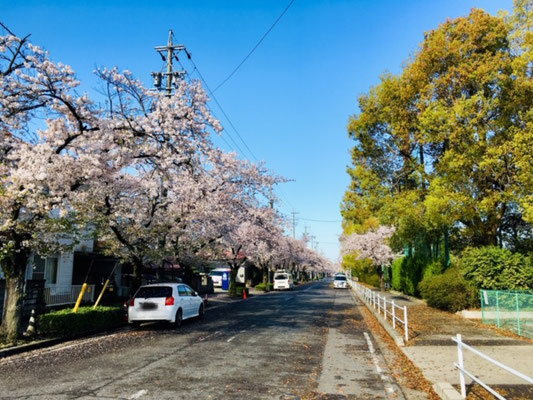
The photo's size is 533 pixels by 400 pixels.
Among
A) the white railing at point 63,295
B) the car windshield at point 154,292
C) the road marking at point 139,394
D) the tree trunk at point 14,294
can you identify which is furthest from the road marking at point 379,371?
the white railing at point 63,295

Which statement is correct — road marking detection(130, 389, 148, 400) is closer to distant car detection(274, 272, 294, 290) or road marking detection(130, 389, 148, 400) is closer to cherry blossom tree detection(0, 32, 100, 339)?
cherry blossom tree detection(0, 32, 100, 339)

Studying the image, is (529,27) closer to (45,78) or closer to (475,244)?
(475,244)

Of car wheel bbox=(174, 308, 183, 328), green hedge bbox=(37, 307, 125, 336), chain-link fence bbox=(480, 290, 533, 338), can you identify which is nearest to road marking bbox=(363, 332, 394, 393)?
chain-link fence bbox=(480, 290, 533, 338)

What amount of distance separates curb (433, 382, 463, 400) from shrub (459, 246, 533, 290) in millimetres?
12001

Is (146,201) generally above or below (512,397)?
above

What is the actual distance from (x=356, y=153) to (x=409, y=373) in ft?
68.1

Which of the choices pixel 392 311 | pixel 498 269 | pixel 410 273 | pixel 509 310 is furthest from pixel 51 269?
pixel 410 273

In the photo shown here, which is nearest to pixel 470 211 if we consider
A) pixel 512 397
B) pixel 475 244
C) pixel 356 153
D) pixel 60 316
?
pixel 475 244

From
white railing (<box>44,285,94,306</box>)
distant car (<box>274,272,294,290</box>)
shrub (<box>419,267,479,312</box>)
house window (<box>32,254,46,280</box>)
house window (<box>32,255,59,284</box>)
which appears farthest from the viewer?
distant car (<box>274,272,294,290</box>)

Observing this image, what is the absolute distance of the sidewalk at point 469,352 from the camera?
7184 millimetres

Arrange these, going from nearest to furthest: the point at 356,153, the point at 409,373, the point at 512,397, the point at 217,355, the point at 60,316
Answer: the point at 512,397 → the point at 409,373 → the point at 217,355 → the point at 60,316 → the point at 356,153

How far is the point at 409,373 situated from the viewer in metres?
8.16

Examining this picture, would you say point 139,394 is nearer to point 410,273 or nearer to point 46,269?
point 46,269

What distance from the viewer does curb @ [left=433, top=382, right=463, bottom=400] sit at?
6004 millimetres
